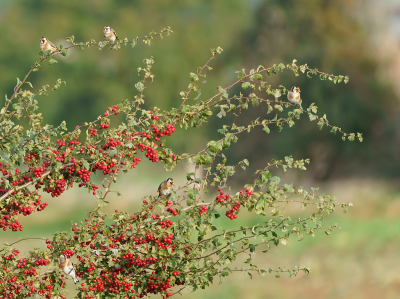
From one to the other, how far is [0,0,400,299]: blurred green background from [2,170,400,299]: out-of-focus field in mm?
20

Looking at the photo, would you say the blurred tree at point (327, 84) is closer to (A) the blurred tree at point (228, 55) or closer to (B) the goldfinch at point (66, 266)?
(A) the blurred tree at point (228, 55)

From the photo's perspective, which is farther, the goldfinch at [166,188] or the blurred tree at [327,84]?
the blurred tree at [327,84]

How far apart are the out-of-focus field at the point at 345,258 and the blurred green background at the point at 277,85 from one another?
20 millimetres

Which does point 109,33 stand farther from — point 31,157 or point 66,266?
point 66,266

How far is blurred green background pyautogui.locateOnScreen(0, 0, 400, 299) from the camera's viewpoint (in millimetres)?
8453

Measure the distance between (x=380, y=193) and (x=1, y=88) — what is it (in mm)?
11409

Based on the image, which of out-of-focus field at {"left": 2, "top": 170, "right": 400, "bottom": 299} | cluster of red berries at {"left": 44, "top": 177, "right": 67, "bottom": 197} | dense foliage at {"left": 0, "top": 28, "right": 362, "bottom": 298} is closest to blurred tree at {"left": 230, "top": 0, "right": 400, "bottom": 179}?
out-of-focus field at {"left": 2, "top": 170, "right": 400, "bottom": 299}

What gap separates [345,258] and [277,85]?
462 cm

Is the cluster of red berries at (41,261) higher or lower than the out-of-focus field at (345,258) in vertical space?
lower

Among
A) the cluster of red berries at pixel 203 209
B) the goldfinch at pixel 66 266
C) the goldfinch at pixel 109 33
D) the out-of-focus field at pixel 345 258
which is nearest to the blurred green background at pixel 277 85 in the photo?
the out-of-focus field at pixel 345 258

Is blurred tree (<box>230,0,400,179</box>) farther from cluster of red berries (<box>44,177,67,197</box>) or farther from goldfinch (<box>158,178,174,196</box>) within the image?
cluster of red berries (<box>44,177,67,197</box>)

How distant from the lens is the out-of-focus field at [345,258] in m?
7.49

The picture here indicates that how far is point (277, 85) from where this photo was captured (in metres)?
11.7

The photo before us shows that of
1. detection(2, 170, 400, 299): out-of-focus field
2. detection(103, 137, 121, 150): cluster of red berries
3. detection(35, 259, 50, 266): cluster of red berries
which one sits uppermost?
detection(2, 170, 400, 299): out-of-focus field
